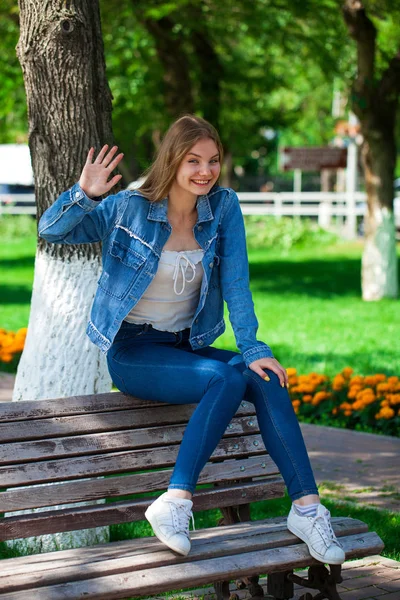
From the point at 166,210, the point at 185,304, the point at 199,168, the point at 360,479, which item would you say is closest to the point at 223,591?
the point at 185,304

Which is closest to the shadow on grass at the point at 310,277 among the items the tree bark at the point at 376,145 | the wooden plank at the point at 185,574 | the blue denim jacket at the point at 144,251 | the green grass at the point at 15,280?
the tree bark at the point at 376,145

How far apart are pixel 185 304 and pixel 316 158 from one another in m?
17.9

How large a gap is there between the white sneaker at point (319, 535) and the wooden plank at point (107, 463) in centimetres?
41

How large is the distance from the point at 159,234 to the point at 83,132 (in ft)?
3.47

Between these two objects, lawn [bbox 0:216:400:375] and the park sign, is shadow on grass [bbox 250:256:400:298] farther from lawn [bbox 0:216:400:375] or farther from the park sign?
the park sign

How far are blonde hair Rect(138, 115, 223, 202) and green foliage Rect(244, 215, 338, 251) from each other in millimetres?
20045

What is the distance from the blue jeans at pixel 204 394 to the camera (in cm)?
327

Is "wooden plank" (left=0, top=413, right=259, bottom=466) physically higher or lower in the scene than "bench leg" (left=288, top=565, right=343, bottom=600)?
higher

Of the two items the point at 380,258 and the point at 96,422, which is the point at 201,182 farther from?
the point at 380,258

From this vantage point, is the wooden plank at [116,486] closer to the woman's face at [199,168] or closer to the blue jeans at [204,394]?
the blue jeans at [204,394]

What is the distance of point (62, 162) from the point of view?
4457 millimetres

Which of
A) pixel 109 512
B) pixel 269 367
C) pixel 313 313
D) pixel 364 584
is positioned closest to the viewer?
pixel 109 512

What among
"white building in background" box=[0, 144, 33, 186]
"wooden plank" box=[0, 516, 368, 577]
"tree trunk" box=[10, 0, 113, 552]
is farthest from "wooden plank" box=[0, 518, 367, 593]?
"white building in background" box=[0, 144, 33, 186]

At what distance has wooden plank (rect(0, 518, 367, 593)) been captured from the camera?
2.86m
